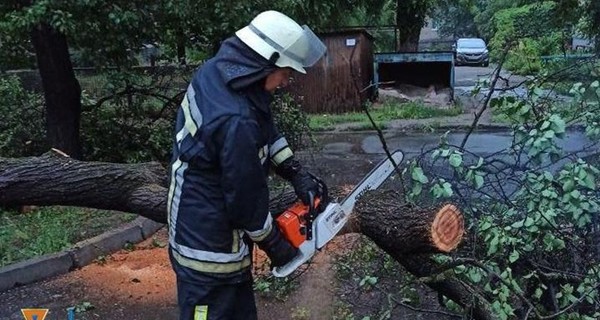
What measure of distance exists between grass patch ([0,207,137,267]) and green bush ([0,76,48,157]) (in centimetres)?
136

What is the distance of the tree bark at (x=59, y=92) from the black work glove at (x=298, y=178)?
4768 millimetres

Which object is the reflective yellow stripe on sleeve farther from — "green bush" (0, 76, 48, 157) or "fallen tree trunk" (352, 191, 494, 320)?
"green bush" (0, 76, 48, 157)

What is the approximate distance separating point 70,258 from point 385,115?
984cm

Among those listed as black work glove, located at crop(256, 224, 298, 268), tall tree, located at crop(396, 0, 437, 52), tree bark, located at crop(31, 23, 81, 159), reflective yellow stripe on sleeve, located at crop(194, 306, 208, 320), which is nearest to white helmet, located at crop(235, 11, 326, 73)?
black work glove, located at crop(256, 224, 298, 268)

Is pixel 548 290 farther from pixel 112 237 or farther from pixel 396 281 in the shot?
pixel 112 237

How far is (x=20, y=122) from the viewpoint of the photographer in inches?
303

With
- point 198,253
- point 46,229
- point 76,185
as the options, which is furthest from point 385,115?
point 198,253

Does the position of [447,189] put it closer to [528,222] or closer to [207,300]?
[528,222]

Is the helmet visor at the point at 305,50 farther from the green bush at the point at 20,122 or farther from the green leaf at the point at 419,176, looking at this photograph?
the green bush at the point at 20,122

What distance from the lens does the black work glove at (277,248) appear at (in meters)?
2.67

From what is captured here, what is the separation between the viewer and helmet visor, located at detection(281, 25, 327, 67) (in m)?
2.52

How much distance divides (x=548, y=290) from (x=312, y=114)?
1172 centimetres

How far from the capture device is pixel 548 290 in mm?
3383

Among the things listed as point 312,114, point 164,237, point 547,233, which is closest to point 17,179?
point 164,237
